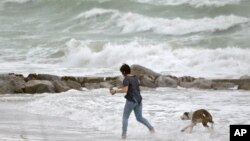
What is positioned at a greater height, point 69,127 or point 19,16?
point 19,16

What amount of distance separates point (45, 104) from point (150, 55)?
11.8 meters

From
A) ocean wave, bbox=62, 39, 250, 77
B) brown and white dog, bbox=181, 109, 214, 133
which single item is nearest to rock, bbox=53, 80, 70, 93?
ocean wave, bbox=62, 39, 250, 77

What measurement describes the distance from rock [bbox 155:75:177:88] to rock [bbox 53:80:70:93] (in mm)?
2865

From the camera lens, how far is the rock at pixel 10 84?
19.0 metres

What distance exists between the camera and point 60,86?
1931 cm

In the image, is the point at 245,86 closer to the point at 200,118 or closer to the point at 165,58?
the point at 165,58

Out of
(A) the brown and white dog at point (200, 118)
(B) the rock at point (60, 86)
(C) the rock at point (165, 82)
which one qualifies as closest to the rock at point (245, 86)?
(C) the rock at point (165, 82)

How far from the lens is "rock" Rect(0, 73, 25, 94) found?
62.5ft

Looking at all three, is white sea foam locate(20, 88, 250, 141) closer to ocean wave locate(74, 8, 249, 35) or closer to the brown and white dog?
the brown and white dog

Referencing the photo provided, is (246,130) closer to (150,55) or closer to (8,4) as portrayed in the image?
(150,55)

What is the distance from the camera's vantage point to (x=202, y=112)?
446 inches

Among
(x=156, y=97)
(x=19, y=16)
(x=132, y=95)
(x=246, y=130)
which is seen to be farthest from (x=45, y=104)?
(x=19, y=16)

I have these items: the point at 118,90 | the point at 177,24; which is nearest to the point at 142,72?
the point at 118,90

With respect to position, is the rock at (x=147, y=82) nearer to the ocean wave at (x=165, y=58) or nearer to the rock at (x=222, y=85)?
the rock at (x=222, y=85)
